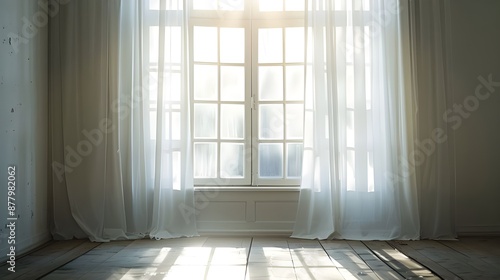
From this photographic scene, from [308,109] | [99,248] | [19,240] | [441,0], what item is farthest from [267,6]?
[19,240]

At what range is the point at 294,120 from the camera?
5.46 meters

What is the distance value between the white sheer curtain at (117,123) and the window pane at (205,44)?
30 centimetres

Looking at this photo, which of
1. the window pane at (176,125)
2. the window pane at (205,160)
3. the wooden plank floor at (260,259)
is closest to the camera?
the wooden plank floor at (260,259)

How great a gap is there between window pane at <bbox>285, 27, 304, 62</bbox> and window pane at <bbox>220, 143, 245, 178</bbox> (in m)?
1.05

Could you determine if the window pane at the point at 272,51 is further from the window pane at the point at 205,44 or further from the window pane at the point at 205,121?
the window pane at the point at 205,121

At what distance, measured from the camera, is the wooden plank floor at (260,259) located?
3664 mm

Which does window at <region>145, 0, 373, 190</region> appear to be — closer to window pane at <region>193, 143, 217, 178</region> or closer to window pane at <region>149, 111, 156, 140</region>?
window pane at <region>193, 143, 217, 178</region>

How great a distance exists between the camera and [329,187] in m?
5.11

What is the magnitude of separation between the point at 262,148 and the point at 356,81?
1.12 m

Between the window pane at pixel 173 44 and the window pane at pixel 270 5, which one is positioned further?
the window pane at pixel 270 5

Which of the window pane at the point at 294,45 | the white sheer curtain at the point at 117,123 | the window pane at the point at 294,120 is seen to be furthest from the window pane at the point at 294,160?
the white sheer curtain at the point at 117,123

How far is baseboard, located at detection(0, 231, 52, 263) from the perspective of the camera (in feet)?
13.6

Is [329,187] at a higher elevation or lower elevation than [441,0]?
lower

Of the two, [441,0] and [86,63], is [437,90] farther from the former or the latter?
[86,63]
